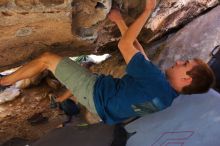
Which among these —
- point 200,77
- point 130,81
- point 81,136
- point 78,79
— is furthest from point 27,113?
point 200,77

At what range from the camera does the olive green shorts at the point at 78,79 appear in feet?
8.49

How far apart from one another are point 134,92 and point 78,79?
43 centimetres

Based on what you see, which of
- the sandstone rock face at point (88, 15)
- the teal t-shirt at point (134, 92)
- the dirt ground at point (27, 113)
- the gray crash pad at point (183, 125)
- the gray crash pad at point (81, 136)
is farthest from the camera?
the dirt ground at point (27, 113)

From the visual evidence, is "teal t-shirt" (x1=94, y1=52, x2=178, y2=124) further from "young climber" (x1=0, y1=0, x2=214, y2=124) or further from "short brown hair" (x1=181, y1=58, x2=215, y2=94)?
"short brown hair" (x1=181, y1=58, x2=215, y2=94)

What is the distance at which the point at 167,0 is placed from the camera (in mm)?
2957

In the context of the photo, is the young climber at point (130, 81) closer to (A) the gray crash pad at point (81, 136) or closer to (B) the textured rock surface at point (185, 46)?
(A) the gray crash pad at point (81, 136)

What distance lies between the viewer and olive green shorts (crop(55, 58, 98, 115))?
8.49 ft

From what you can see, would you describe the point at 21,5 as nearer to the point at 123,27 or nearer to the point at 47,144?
the point at 123,27

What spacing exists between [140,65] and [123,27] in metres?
0.48

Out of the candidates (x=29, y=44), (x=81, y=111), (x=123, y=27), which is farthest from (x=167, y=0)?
(x=81, y=111)

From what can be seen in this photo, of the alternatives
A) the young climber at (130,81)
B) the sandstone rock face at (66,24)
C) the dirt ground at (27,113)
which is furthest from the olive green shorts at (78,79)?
the dirt ground at (27,113)

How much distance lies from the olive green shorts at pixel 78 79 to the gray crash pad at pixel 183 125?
39cm

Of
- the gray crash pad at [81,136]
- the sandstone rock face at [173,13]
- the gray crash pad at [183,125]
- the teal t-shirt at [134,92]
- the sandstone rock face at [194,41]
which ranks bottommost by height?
the gray crash pad at [81,136]

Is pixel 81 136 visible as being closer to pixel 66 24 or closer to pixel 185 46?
pixel 66 24
